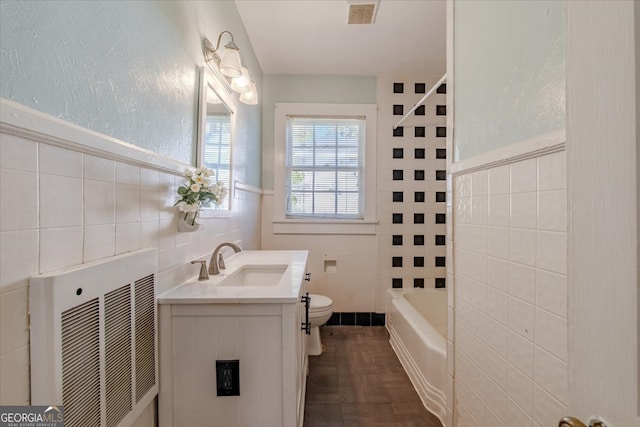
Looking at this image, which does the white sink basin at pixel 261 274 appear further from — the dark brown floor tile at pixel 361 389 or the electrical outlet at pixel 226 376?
the dark brown floor tile at pixel 361 389

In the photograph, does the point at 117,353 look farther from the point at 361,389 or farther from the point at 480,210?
the point at 361,389

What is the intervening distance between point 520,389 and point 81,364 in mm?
1265

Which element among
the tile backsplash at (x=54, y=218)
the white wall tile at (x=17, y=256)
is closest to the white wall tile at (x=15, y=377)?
the tile backsplash at (x=54, y=218)

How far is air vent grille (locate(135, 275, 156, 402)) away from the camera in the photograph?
35.3 inches

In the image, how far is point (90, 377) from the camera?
70cm

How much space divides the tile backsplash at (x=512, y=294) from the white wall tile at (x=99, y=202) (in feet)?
4.12

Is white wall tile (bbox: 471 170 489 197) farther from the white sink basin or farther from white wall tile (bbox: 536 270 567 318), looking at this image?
the white sink basin

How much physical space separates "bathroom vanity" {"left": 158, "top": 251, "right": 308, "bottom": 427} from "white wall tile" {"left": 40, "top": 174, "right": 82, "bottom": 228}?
444mm

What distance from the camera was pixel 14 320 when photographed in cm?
57

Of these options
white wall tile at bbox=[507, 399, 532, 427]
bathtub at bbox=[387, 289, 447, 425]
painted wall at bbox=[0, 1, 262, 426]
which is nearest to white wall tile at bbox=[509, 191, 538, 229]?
white wall tile at bbox=[507, 399, 532, 427]

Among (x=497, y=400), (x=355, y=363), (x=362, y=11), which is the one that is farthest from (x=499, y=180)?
(x=355, y=363)

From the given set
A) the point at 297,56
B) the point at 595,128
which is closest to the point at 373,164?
the point at 297,56

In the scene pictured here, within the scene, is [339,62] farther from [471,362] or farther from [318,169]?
[471,362]

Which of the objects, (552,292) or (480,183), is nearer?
(552,292)
